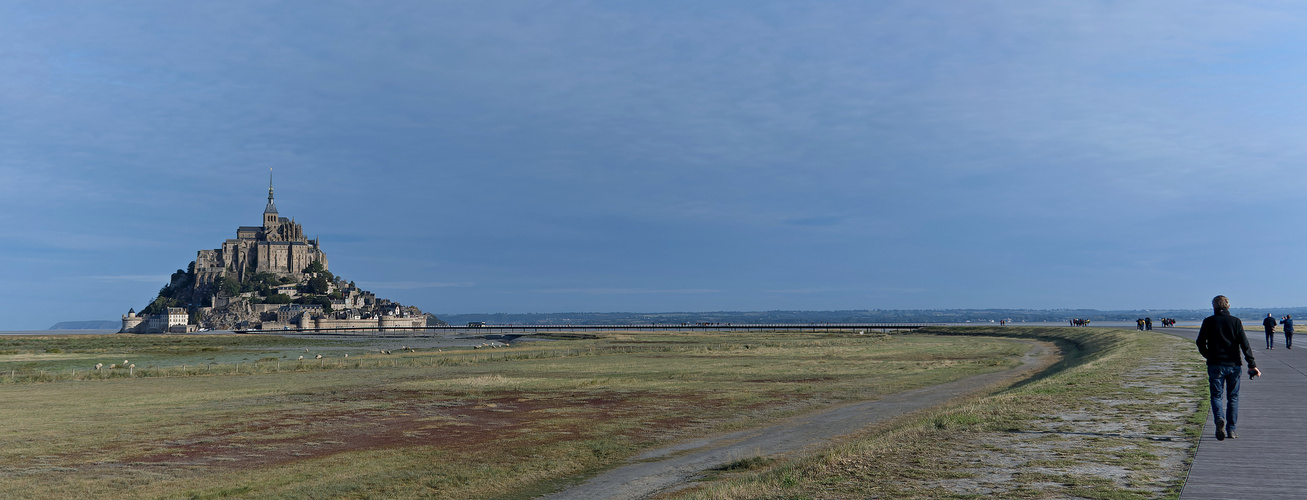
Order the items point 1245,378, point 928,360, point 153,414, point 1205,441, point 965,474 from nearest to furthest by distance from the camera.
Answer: point 965,474
point 1205,441
point 1245,378
point 153,414
point 928,360

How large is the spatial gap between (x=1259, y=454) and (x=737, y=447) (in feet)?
39.1

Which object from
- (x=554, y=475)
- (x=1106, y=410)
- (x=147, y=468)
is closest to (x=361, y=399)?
(x=147, y=468)

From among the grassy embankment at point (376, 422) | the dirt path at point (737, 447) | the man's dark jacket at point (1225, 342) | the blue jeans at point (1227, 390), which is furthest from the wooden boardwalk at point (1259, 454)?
the grassy embankment at point (376, 422)

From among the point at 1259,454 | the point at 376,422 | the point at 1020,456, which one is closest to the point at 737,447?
the point at 1020,456

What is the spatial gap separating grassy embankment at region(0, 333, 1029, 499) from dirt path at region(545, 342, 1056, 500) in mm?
1046

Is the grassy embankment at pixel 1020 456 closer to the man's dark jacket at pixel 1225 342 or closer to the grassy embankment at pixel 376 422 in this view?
the man's dark jacket at pixel 1225 342

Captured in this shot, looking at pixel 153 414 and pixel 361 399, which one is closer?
pixel 153 414

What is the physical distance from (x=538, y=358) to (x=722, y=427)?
39903 millimetres

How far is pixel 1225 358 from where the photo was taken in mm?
13703

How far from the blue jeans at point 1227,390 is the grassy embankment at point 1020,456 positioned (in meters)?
0.69

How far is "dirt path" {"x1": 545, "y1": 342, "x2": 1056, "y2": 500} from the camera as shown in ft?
56.5

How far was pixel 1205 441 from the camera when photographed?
43.8 ft

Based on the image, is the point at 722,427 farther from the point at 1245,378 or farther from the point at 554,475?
the point at 1245,378

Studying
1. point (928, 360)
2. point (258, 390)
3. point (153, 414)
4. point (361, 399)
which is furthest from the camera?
point (928, 360)
